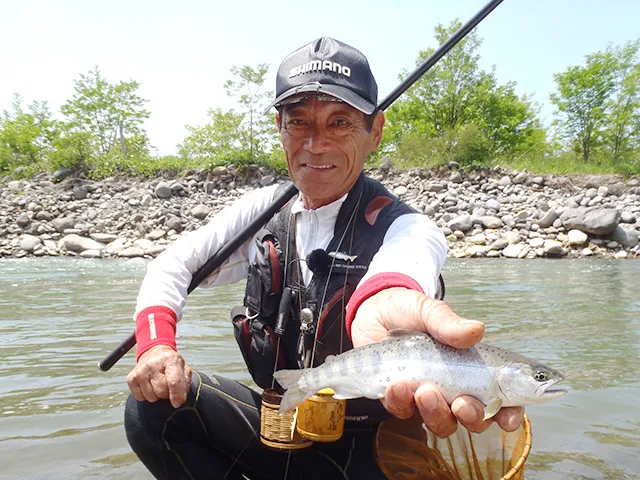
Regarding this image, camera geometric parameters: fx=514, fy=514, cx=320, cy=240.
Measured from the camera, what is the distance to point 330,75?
8.77ft

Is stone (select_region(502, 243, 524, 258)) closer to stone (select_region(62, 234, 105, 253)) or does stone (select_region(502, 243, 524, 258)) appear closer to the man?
stone (select_region(62, 234, 105, 253))

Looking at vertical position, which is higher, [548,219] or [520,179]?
[520,179]

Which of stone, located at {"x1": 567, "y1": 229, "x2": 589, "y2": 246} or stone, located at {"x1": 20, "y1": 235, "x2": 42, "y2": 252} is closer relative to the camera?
stone, located at {"x1": 567, "y1": 229, "x2": 589, "y2": 246}

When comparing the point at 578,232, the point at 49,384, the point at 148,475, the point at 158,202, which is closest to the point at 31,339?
the point at 49,384

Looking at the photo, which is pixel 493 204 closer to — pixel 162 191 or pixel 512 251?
pixel 512 251

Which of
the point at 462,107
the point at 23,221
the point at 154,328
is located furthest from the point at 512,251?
the point at 462,107

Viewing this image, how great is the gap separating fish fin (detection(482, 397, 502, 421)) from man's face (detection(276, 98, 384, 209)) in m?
1.45

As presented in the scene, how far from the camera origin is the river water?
3459 millimetres

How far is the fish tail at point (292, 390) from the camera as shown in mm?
2107

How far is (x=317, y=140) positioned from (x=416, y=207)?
59.7 feet

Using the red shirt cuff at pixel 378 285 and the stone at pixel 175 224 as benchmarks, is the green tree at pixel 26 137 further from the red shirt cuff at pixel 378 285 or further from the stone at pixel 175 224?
the red shirt cuff at pixel 378 285

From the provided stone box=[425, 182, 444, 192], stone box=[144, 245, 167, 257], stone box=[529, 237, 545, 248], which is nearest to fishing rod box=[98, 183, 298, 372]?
stone box=[144, 245, 167, 257]

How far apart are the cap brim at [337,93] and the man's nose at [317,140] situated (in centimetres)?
23

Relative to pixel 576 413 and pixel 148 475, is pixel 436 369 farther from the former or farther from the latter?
pixel 576 413
